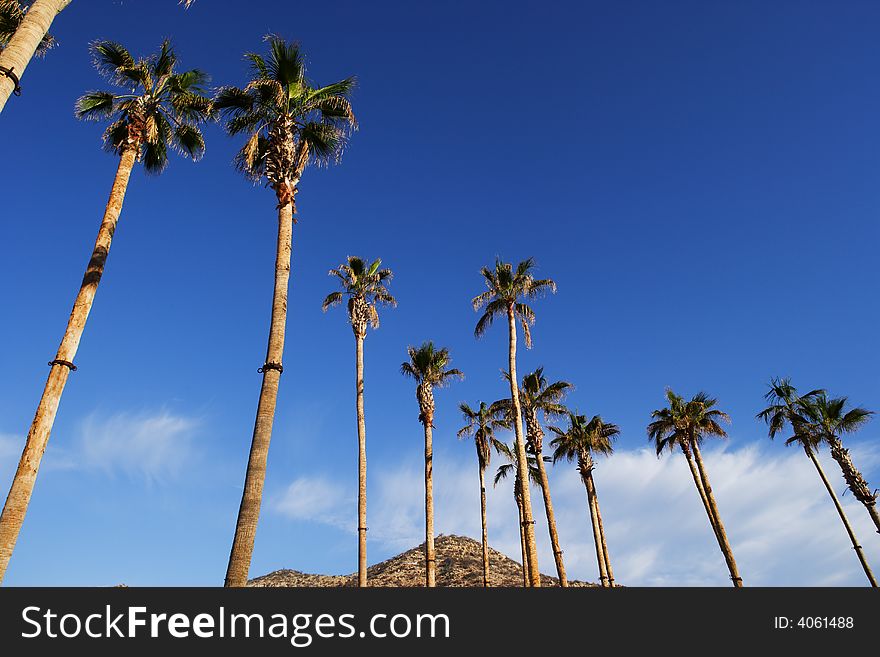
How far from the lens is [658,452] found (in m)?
37.4

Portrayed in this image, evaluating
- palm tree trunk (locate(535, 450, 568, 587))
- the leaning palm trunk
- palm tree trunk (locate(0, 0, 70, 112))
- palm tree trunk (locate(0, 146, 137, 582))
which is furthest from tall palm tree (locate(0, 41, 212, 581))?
the leaning palm trunk

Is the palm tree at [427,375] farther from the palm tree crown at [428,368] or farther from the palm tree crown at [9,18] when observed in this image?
the palm tree crown at [9,18]

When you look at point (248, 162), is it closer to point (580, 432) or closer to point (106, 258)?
point (106, 258)

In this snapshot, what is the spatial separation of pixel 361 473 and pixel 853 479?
110ft

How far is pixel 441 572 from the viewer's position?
59125 mm

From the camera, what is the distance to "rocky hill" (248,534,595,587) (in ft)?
179

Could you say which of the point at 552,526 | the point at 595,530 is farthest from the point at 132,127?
the point at 595,530

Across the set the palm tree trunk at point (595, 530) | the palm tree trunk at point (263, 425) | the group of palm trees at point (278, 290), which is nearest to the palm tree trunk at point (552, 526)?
the group of palm trees at point (278, 290)

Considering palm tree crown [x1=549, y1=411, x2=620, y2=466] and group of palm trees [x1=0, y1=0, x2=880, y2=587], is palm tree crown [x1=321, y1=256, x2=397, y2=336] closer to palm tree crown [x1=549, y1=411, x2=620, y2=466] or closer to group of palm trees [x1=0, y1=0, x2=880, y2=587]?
group of palm trees [x1=0, y1=0, x2=880, y2=587]

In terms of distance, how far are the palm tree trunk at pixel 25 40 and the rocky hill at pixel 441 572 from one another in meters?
51.3

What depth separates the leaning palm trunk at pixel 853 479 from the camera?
34.7m

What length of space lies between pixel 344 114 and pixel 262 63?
2691 millimetres

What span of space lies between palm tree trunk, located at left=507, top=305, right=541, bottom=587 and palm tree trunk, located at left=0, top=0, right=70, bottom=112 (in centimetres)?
2158
